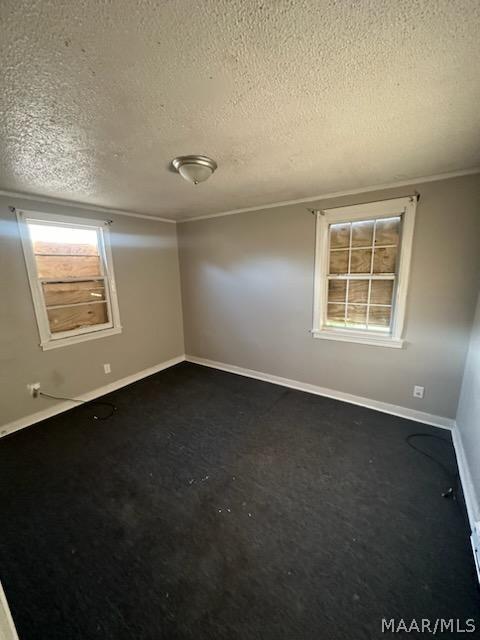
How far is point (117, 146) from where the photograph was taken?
1.58 m

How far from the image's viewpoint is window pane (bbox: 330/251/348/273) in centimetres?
289

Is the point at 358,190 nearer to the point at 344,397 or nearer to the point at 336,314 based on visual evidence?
the point at 336,314

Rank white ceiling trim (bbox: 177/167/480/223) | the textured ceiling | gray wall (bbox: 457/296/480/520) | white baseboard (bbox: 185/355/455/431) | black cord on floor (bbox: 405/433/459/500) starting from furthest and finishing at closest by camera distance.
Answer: white baseboard (bbox: 185/355/455/431) → white ceiling trim (bbox: 177/167/480/223) → black cord on floor (bbox: 405/433/459/500) → gray wall (bbox: 457/296/480/520) → the textured ceiling

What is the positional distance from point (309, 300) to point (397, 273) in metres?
0.94

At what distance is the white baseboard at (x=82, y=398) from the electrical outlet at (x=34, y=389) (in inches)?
8.2

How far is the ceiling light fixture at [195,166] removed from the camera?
5.84 feet

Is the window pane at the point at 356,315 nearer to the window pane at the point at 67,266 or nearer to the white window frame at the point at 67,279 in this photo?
the white window frame at the point at 67,279

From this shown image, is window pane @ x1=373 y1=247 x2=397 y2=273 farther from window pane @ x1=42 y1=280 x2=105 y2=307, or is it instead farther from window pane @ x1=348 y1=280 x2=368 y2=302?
window pane @ x1=42 y1=280 x2=105 y2=307

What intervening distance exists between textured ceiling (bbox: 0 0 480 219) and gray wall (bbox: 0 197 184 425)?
1.04 metres

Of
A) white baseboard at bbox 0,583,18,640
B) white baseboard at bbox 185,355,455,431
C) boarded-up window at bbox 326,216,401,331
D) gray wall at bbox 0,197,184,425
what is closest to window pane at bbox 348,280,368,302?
boarded-up window at bbox 326,216,401,331

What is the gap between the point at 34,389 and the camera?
9.02 feet

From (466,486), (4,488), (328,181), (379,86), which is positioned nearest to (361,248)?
(328,181)

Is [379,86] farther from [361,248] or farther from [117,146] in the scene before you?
[361,248]

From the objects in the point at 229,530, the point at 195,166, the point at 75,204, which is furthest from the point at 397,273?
the point at 75,204
